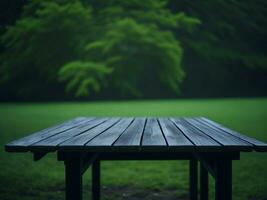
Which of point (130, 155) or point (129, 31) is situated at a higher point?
point (129, 31)

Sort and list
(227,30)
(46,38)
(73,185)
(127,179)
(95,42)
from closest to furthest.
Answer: (73,185), (127,179), (95,42), (46,38), (227,30)

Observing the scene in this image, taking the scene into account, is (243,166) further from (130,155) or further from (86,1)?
(86,1)

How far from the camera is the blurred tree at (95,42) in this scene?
19.0 metres

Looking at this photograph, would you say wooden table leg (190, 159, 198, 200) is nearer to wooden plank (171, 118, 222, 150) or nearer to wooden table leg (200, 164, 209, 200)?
wooden table leg (200, 164, 209, 200)

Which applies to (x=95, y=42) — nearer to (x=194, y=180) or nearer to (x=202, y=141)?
(x=194, y=180)

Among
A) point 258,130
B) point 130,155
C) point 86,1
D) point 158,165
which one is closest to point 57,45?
point 86,1

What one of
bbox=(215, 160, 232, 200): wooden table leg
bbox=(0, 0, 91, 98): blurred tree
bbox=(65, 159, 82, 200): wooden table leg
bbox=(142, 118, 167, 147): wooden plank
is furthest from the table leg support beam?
bbox=(0, 0, 91, 98): blurred tree

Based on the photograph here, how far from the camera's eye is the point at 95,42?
18891 millimetres

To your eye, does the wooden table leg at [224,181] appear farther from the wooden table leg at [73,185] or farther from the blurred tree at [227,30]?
the blurred tree at [227,30]

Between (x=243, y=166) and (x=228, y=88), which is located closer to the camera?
(x=243, y=166)

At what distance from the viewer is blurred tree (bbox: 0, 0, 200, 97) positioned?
62.3 feet

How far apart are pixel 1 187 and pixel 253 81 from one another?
73.2 ft

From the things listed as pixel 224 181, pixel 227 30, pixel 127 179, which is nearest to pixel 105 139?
pixel 224 181

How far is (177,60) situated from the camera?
19766mm
